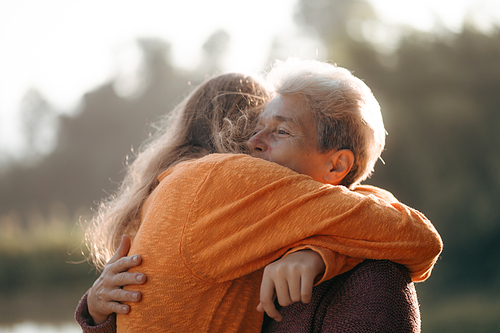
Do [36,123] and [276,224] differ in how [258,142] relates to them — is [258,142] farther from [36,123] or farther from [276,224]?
[36,123]

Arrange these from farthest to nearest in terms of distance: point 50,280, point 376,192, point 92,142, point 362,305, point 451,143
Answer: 1. point 92,142
2. point 451,143
3. point 50,280
4. point 376,192
5. point 362,305

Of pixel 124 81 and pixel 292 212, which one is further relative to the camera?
pixel 124 81

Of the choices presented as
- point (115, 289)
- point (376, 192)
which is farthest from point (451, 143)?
point (115, 289)

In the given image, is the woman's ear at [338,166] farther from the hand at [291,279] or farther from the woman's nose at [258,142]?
the hand at [291,279]

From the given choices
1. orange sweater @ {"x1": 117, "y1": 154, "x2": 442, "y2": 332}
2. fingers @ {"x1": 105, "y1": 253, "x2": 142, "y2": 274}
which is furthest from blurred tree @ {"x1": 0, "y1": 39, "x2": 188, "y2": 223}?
orange sweater @ {"x1": 117, "y1": 154, "x2": 442, "y2": 332}

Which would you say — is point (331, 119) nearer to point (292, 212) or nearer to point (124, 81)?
point (292, 212)

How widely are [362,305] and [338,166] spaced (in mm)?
389

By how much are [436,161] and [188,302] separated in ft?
15.4

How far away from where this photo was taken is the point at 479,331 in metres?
3.90

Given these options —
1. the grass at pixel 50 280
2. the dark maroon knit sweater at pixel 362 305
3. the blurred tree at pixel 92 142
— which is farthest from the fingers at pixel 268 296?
the grass at pixel 50 280

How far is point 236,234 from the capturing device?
29.3 inches

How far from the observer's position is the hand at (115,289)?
0.82m

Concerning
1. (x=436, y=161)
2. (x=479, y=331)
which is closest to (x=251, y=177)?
(x=479, y=331)

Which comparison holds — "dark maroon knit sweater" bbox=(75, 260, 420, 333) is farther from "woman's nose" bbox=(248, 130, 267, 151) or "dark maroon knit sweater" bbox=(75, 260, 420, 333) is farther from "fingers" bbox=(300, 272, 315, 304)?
"woman's nose" bbox=(248, 130, 267, 151)
